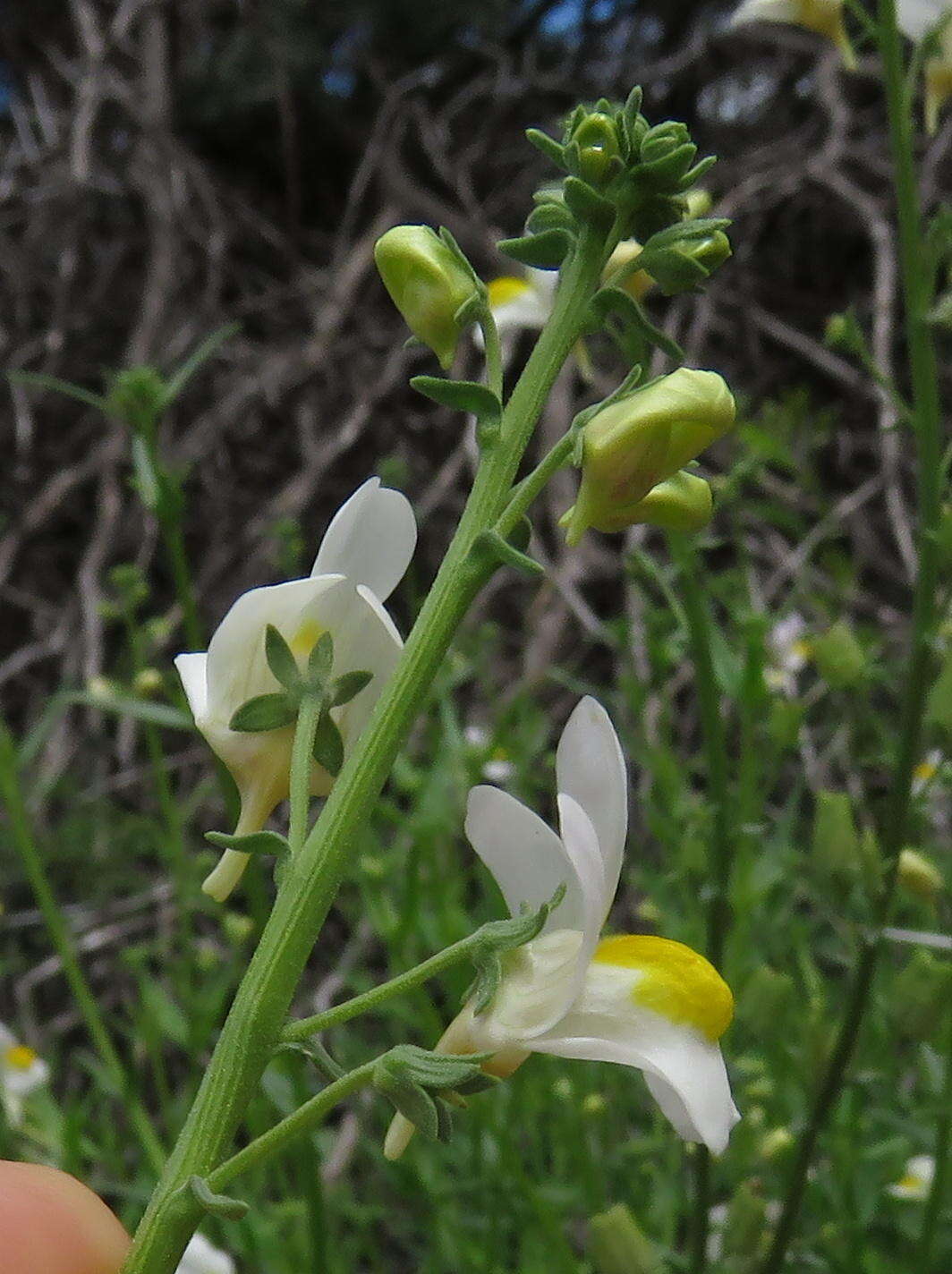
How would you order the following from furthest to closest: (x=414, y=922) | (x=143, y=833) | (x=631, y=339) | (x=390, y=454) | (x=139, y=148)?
(x=139, y=148) < (x=390, y=454) < (x=143, y=833) < (x=414, y=922) < (x=631, y=339)

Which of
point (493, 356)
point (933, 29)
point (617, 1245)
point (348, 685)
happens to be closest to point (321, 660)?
point (348, 685)

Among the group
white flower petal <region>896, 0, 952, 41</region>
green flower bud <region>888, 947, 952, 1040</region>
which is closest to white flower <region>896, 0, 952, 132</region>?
white flower petal <region>896, 0, 952, 41</region>

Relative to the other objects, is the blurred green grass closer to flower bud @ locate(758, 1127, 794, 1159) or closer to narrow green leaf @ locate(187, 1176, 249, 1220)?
flower bud @ locate(758, 1127, 794, 1159)

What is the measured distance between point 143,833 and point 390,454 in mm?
755

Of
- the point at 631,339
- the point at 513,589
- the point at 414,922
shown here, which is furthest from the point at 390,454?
the point at 631,339

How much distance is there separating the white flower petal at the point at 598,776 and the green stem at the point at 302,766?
0.28 feet

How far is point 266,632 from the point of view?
18.1 inches

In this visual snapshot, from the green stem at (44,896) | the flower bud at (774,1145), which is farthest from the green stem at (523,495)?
the flower bud at (774,1145)

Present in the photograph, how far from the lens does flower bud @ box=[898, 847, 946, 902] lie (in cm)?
91

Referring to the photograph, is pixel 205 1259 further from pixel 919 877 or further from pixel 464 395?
pixel 464 395

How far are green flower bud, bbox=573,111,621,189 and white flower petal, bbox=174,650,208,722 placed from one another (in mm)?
229

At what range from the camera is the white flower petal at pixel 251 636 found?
1.54 ft

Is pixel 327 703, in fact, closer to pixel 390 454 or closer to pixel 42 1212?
pixel 42 1212

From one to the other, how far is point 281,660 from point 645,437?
15 centimetres
